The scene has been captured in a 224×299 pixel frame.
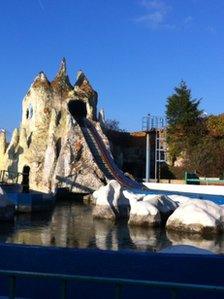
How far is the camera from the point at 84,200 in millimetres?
34031

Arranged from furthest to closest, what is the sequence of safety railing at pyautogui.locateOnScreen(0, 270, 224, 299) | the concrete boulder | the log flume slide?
the log flume slide
the concrete boulder
safety railing at pyautogui.locateOnScreen(0, 270, 224, 299)

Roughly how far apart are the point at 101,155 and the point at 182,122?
13.4m

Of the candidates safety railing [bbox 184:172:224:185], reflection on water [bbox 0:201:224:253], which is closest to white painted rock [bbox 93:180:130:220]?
reflection on water [bbox 0:201:224:253]

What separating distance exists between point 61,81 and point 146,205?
2384cm

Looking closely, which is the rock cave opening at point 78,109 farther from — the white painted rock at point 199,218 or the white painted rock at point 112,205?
the white painted rock at point 199,218

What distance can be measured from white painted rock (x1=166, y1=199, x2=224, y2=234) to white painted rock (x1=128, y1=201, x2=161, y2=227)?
56.7 inches

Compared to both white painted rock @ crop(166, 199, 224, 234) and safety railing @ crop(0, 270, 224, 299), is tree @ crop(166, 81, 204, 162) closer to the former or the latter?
white painted rock @ crop(166, 199, 224, 234)

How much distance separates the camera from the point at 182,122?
163ft

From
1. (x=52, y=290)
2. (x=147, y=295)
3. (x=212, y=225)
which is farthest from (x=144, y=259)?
(x=212, y=225)

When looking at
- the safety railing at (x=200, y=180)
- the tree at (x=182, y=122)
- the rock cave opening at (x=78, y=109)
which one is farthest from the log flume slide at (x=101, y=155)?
the tree at (x=182, y=122)

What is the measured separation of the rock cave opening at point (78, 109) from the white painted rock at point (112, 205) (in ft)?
62.3

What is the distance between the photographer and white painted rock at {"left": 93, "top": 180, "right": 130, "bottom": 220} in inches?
909

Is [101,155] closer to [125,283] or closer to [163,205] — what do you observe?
[163,205]

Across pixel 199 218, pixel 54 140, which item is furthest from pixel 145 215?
pixel 54 140
